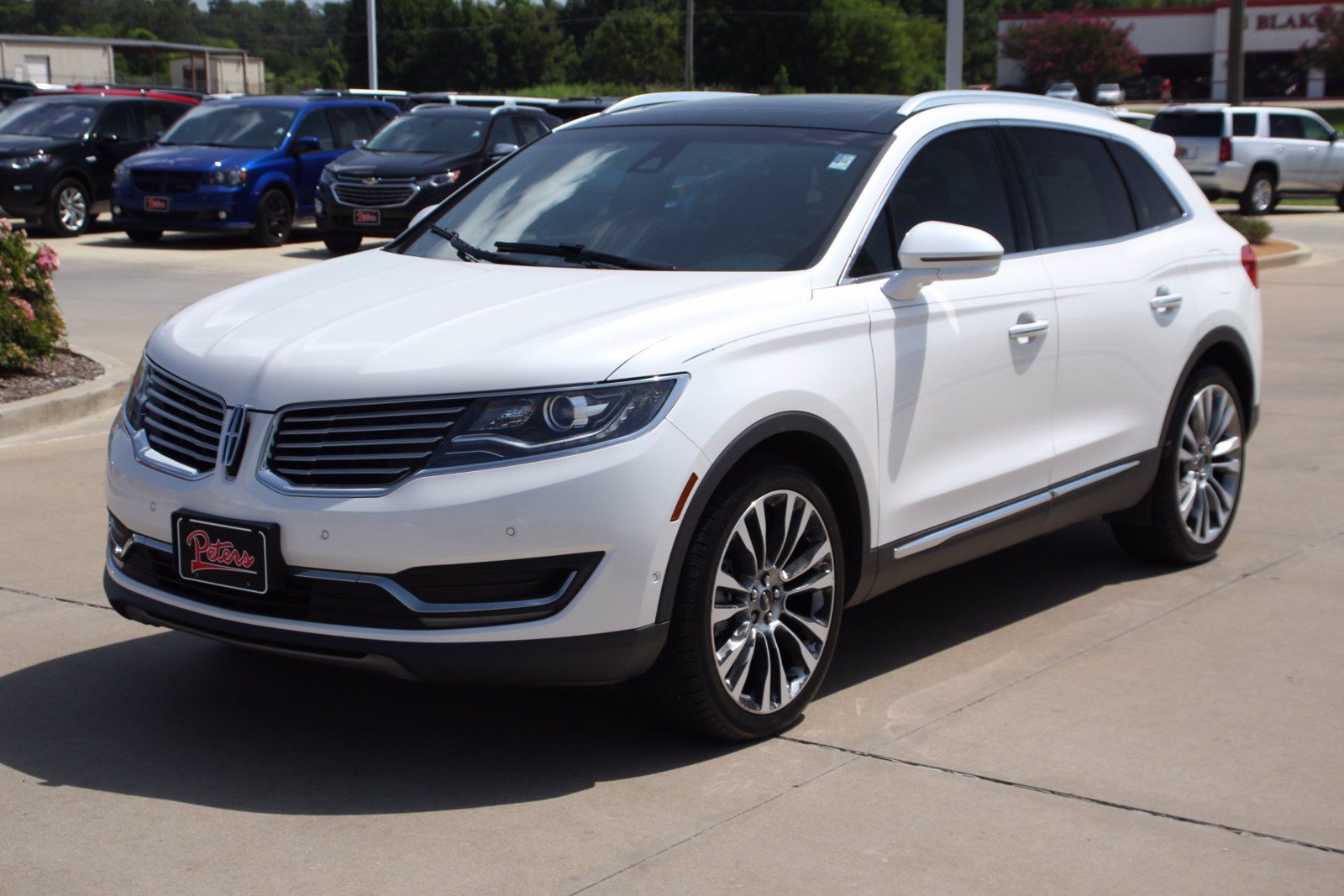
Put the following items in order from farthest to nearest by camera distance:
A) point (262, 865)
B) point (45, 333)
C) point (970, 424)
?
1. point (45, 333)
2. point (970, 424)
3. point (262, 865)

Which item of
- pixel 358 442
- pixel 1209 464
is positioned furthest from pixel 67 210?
pixel 358 442

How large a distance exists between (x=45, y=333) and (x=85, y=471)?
2.21 meters

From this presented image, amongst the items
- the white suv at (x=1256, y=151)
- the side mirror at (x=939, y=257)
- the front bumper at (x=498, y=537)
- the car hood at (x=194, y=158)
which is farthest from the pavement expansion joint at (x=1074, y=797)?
the white suv at (x=1256, y=151)

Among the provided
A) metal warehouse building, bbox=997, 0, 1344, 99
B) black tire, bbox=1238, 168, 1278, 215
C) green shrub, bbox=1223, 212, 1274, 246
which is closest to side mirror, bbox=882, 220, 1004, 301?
green shrub, bbox=1223, 212, 1274, 246

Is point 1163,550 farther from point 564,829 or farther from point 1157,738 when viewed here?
point 564,829

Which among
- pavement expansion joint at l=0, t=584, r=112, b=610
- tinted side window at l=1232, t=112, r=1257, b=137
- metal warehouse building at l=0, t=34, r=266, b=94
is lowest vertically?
pavement expansion joint at l=0, t=584, r=112, b=610

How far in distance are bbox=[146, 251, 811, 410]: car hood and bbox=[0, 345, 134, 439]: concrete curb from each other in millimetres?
4473

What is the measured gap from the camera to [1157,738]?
4652 mm

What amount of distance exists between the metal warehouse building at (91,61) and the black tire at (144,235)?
44.5 meters

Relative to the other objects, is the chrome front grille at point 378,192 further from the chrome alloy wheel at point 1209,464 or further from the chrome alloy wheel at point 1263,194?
the chrome alloy wheel at point 1263,194

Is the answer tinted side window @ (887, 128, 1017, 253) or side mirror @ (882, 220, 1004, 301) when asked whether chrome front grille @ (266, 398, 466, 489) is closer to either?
side mirror @ (882, 220, 1004, 301)

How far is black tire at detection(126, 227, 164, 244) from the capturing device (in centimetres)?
2084

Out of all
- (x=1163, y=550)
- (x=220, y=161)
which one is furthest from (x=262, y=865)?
(x=220, y=161)

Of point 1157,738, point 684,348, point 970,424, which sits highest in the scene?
point 684,348
